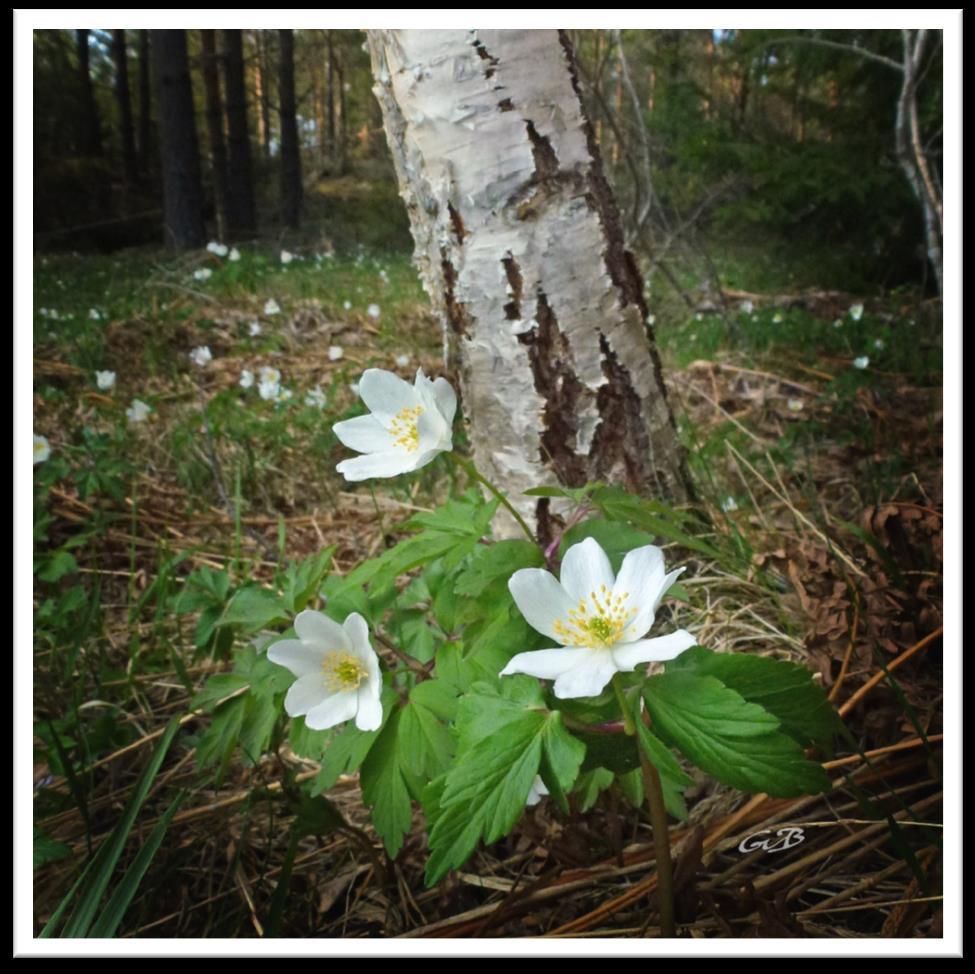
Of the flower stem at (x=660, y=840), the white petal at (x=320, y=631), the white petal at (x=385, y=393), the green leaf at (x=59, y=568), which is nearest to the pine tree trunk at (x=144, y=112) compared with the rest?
the green leaf at (x=59, y=568)

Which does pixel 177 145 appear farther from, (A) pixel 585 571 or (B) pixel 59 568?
(A) pixel 585 571

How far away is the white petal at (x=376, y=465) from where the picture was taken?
92cm

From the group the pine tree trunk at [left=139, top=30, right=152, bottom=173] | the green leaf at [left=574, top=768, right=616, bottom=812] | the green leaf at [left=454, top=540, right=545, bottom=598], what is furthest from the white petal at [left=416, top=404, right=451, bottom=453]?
the pine tree trunk at [left=139, top=30, right=152, bottom=173]

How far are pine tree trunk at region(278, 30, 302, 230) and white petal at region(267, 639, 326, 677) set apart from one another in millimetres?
1832

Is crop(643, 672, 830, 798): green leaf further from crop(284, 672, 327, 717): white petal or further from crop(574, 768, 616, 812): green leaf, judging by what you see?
crop(284, 672, 327, 717): white petal

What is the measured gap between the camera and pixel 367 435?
38.8 inches

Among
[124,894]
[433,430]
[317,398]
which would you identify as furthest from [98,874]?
[317,398]

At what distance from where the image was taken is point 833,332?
11.9ft

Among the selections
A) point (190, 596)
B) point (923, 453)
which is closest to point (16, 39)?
point (190, 596)

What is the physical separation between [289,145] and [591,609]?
11.6 feet

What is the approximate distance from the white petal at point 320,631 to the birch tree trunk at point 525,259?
0.67 meters

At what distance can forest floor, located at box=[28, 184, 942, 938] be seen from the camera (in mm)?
995

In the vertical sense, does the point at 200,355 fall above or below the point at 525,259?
below
